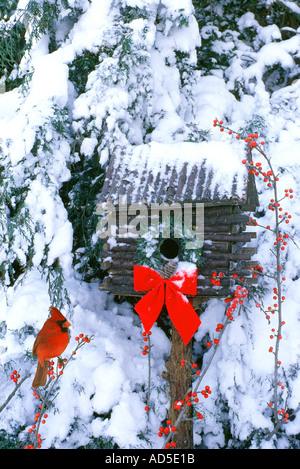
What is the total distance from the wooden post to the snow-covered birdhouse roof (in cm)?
98

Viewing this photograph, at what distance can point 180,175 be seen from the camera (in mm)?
2498

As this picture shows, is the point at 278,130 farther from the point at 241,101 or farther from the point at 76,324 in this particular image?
the point at 76,324

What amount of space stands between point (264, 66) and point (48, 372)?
135 inches

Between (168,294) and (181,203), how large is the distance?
0.53 m

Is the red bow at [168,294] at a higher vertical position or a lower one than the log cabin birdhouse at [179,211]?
lower

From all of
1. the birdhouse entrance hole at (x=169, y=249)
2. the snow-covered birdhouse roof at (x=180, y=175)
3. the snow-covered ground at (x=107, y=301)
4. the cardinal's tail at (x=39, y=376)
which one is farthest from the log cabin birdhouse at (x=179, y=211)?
the cardinal's tail at (x=39, y=376)

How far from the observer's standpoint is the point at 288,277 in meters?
3.50

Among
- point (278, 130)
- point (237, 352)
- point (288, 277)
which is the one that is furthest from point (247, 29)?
point (237, 352)

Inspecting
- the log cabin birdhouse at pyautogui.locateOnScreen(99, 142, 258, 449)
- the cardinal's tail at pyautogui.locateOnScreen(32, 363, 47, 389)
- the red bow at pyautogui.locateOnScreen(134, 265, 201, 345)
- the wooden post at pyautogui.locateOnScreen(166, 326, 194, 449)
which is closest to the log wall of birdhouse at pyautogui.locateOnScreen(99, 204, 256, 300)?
the log cabin birdhouse at pyautogui.locateOnScreen(99, 142, 258, 449)

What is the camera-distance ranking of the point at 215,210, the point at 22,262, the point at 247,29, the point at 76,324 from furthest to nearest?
1. the point at 247,29
2. the point at 76,324
3. the point at 22,262
4. the point at 215,210

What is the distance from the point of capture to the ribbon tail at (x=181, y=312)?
2440mm

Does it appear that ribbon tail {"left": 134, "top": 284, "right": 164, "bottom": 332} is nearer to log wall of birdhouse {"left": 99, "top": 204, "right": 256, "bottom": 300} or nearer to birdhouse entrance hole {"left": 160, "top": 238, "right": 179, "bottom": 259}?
log wall of birdhouse {"left": 99, "top": 204, "right": 256, "bottom": 300}

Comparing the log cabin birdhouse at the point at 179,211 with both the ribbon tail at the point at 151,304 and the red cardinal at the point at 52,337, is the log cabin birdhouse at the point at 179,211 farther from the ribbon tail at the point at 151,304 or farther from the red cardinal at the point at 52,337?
the red cardinal at the point at 52,337

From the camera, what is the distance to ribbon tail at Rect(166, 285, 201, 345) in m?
2.44
